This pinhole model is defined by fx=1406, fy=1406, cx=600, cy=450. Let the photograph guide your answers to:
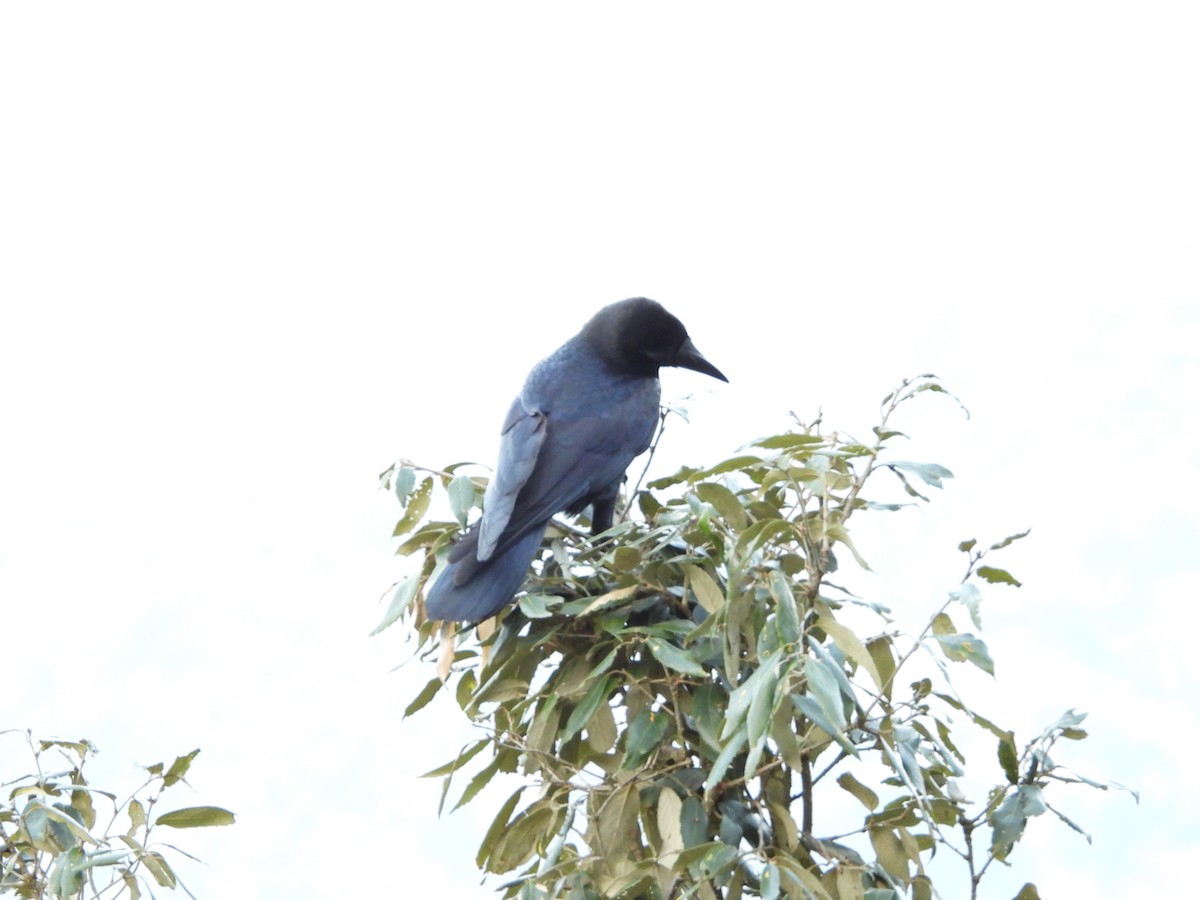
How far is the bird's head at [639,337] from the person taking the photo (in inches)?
167

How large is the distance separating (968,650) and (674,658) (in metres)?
0.50

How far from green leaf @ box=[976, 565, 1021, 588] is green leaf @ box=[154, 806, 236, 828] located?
1.53m

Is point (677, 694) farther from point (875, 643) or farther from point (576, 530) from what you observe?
point (576, 530)

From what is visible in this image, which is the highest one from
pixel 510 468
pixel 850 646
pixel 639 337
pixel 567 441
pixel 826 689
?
pixel 639 337

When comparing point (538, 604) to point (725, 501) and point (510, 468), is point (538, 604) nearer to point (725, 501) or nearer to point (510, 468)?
point (725, 501)

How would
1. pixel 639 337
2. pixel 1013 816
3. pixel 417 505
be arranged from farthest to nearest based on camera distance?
pixel 639 337 < pixel 417 505 < pixel 1013 816

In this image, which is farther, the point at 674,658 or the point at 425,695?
the point at 425,695

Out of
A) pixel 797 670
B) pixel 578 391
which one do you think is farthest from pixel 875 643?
pixel 578 391

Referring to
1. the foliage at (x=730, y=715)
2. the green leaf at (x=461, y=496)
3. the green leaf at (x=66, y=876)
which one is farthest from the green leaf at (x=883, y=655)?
the green leaf at (x=66, y=876)

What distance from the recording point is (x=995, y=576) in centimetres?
232

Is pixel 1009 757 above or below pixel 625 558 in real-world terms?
below

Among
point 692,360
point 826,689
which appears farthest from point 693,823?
point 692,360

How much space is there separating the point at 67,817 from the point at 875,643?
153cm

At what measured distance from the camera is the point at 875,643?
2.44 meters
